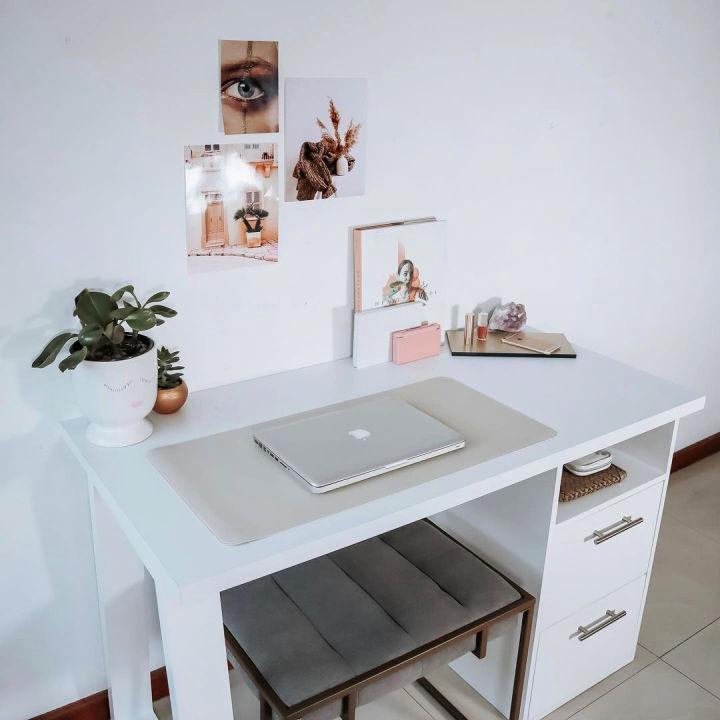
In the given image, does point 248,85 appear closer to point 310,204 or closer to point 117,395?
point 310,204

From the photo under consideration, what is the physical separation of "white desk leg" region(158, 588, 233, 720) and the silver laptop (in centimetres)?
26

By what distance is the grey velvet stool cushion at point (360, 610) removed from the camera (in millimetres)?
1354

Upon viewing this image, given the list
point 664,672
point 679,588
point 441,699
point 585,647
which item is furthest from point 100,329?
point 679,588

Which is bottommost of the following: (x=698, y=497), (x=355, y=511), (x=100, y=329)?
(x=698, y=497)

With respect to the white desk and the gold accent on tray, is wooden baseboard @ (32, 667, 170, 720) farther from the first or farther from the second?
the gold accent on tray

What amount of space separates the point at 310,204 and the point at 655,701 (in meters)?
1.37

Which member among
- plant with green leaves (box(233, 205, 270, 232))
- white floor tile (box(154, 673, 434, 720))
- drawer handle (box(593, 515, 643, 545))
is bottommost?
white floor tile (box(154, 673, 434, 720))

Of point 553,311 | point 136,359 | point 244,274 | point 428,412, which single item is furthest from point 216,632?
point 553,311

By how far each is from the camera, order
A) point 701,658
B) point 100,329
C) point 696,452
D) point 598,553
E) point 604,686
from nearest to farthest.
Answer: point 100,329 → point 598,553 → point 604,686 → point 701,658 → point 696,452

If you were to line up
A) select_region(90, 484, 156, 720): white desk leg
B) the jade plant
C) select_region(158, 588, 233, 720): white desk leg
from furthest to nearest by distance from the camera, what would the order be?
select_region(90, 484, 156, 720): white desk leg
the jade plant
select_region(158, 588, 233, 720): white desk leg

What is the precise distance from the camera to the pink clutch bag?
1757mm

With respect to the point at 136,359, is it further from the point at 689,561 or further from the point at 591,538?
the point at 689,561

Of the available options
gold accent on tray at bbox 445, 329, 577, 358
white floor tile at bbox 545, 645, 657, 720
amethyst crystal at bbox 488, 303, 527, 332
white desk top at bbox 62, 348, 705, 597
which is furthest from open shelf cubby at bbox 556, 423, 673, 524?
white floor tile at bbox 545, 645, 657, 720

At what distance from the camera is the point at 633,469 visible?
1.81m
